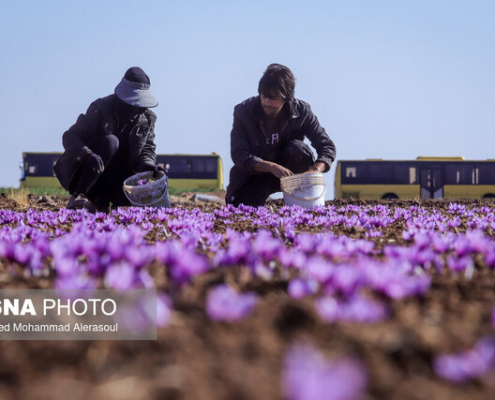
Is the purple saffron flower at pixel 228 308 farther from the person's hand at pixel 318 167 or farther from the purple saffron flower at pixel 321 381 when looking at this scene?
the person's hand at pixel 318 167

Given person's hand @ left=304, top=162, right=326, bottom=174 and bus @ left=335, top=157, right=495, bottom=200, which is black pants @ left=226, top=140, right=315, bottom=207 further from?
bus @ left=335, top=157, right=495, bottom=200

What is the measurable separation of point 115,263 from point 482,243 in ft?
5.49

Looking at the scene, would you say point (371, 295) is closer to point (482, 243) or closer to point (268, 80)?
point (482, 243)

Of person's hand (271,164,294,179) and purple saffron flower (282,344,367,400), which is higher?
person's hand (271,164,294,179)

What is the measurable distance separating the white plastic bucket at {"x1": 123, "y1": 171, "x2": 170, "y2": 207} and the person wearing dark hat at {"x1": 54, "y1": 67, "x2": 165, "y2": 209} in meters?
0.28

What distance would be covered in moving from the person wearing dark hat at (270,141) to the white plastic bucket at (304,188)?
124mm

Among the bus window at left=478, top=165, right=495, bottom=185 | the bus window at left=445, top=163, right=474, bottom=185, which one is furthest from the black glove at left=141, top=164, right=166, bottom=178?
the bus window at left=478, top=165, right=495, bottom=185

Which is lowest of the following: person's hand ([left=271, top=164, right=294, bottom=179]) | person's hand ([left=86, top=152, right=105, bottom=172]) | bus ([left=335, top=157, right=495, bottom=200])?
bus ([left=335, top=157, right=495, bottom=200])

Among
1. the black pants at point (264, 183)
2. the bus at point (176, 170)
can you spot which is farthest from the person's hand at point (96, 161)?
the bus at point (176, 170)

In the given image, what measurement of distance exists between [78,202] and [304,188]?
110 inches

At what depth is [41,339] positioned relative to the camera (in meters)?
1.39

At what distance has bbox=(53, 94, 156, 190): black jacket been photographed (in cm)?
634

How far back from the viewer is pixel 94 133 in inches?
259

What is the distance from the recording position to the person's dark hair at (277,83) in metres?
5.78
